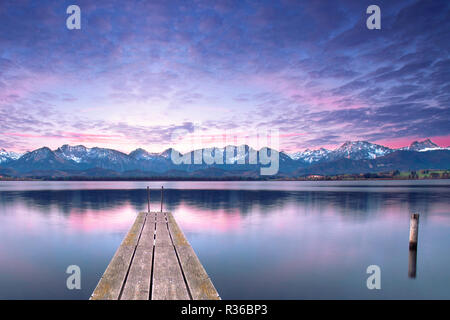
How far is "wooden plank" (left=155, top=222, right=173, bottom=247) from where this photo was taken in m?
17.0

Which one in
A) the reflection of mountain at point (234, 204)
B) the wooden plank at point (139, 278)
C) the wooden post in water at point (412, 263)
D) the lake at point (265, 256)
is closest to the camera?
the wooden plank at point (139, 278)

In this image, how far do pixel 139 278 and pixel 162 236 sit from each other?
8.42 meters

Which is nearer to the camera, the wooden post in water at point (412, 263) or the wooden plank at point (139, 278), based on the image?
the wooden plank at point (139, 278)

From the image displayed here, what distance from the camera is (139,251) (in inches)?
595

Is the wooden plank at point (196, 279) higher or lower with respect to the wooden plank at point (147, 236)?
higher

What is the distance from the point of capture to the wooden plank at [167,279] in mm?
9562

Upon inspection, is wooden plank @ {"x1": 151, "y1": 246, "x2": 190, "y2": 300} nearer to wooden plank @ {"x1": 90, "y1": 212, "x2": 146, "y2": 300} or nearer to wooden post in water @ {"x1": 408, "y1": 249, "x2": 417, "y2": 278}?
wooden plank @ {"x1": 90, "y1": 212, "x2": 146, "y2": 300}

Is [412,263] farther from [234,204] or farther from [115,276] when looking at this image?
[234,204]

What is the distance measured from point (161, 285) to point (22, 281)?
377 inches

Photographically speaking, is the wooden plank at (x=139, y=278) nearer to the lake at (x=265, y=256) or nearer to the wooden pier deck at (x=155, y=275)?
the wooden pier deck at (x=155, y=275)

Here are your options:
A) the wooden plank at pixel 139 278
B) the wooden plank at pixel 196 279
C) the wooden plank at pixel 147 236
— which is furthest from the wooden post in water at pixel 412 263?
Answer: the wooden plank at pixel 147 236

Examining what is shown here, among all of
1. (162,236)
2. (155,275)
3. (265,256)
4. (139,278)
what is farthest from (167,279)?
(265,256)

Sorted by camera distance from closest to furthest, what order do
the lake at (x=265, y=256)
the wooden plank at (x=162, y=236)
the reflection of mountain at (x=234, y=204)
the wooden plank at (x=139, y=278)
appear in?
the wooden plank at (x=139, y=278), the lake at (x=265, y=256), the wooden plank at (x=162, y=236), the reflection of mountain at (x=234, y=204)
